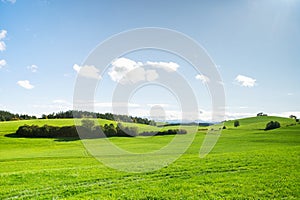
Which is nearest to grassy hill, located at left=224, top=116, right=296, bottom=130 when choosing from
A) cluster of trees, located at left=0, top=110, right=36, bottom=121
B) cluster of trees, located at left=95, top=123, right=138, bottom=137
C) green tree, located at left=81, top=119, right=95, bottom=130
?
cluster of trees, located at left=95, top=123, right=138, bottom=137

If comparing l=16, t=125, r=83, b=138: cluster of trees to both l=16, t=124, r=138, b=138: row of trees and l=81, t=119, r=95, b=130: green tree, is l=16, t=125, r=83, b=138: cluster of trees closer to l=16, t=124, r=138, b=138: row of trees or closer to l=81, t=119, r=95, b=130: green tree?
l=16, t=124, r=138, b=138: row of trees

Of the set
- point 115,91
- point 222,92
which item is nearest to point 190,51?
point 222,92

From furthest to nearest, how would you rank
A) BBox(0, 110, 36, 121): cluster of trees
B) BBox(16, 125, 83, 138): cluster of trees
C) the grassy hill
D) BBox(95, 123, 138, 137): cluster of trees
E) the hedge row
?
BBox(0, 110, 36, 121): cluster of trees
the grassy hill
BBox(16, 125, 83, 138): cluster of trees
the hedge row
BBox(95, 123, 138, 137): cluster of trees

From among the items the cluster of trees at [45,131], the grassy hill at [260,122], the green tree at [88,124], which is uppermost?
the grassy hill at [260,122]

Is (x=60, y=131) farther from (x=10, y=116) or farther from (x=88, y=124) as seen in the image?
(x=10, y=116)

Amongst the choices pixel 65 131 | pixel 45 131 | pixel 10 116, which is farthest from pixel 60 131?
pixel 10 116

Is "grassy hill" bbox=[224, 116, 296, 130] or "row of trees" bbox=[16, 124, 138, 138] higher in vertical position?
"grassy hill" bbox=[224, 116, 296, 130]

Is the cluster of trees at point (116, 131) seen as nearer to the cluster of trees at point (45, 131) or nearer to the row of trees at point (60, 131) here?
the row of trees at point (60, 131)

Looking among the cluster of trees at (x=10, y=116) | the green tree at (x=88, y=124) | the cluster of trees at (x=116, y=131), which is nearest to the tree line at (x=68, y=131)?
the cluster of trees at (x=116, y=131)

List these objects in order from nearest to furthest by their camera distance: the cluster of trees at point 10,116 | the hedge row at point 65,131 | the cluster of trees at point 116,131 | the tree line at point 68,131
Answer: the cluster of trees at point 116,131 → the tree line at point 68,131 → the hedge row at point 65,131 → the cluster of trees at point 10,116

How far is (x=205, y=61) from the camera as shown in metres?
23.3

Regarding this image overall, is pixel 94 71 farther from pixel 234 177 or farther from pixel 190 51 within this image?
pixel 234 177

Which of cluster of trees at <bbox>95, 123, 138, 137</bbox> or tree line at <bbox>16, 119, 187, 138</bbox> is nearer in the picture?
cluster of trees at <bbox>95, 123, 138, 137</bbox>

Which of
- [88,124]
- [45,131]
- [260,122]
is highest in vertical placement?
[260,122]
